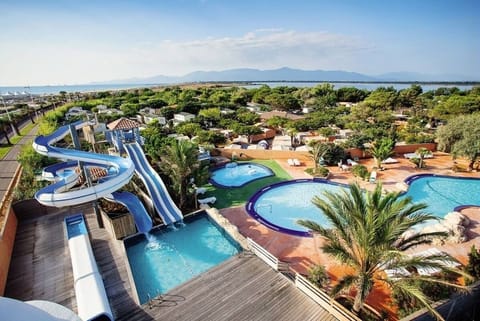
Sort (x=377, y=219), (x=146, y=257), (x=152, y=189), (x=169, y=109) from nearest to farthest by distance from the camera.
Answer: (x=377, y=219) < (x=146, y=257) < (x=152, y=189) < (x=169, y=109)

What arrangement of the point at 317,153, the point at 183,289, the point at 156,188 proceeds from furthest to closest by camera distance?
the point at 317,153 < the point at 156,188 < the point at 183,289

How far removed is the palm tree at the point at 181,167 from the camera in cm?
1230

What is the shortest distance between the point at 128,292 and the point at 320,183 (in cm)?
1291

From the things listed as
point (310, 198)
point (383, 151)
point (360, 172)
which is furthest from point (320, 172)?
point (383, 151)

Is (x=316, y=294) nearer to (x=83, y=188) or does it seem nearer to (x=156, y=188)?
(x=156, y=188)

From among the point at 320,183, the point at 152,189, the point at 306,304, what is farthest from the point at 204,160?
the point at 306,304

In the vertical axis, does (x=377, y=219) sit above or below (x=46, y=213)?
above

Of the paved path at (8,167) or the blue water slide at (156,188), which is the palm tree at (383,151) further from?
the paved path at (8,167)

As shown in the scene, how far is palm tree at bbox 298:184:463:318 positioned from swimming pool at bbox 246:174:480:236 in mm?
4865

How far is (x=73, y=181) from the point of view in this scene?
32.2 feet

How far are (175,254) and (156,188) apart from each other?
407 cm

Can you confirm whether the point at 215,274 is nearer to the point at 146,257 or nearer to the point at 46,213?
the point at 146,257

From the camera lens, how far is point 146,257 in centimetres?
943

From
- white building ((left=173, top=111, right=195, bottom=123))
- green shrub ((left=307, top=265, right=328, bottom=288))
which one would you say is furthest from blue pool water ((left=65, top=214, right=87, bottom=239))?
white building ((left=173, top=111, right=195, bottom=123))
